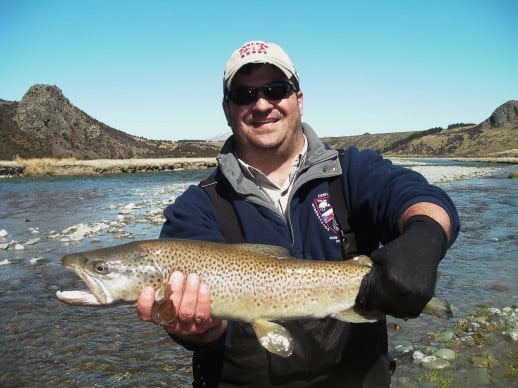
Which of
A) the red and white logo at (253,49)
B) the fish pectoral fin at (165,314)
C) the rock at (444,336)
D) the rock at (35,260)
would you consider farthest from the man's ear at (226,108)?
the rock at (35,260)

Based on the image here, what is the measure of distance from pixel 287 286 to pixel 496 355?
3.65 meters

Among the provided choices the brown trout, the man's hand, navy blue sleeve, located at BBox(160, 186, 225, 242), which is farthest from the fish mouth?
navy blue sleeve, located at BBox(160, 186, 225, 242)

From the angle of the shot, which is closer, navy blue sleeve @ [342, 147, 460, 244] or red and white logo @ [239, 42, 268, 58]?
navy blue sleeve @ [342, 147, 460, 244]

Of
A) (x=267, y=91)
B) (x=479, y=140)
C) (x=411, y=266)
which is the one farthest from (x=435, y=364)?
(x=479, y=140)

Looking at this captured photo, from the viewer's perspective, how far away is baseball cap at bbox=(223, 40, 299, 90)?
3.61 m

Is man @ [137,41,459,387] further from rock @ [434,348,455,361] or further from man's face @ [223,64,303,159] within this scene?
rock @ [434,348,455,361]

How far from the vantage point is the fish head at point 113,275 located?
3277 mm

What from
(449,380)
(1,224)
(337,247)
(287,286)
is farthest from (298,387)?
(1,224)

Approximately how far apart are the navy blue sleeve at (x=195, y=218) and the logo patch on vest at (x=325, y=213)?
0.79 meters

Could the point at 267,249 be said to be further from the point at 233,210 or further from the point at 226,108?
the point at 226,108

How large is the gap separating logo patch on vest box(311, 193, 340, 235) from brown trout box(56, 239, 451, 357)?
0.30 meters

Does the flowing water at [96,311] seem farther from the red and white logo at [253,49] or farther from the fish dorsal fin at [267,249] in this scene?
the red and white logo at [253,49]

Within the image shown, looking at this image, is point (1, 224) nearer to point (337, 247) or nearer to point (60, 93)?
point (337, 247)

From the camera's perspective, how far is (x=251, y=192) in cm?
339
